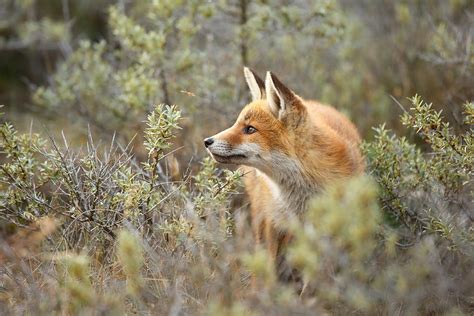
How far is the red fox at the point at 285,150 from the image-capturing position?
5340 mm

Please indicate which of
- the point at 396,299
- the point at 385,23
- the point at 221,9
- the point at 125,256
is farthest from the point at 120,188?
the point at 385,23

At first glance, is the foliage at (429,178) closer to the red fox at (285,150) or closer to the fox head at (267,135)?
the red fox at (285,150)

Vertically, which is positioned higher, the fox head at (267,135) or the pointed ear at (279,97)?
the pointed ear at (279,97)

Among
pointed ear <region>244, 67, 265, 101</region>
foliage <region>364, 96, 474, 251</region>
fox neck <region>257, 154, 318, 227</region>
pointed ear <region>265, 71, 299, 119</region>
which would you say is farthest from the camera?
pointed ear <region>244, 67, 265, 101</region>

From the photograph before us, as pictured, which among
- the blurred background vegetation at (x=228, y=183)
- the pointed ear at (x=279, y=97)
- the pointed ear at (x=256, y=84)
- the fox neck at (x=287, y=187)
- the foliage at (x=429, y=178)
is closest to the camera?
the blurred background vegetation at (x=228, y=183)

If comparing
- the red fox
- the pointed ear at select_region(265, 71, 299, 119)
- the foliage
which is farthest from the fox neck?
the foliage

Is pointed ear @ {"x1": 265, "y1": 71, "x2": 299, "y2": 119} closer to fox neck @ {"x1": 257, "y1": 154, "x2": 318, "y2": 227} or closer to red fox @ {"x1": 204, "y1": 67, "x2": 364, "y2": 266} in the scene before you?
red fox @ {"x1": 204, "y1": 67, "x2": 364, "y2": 266}

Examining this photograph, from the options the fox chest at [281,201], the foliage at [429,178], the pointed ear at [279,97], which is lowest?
the fox chest at [281,201]

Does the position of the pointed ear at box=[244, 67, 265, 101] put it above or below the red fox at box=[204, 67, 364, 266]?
above

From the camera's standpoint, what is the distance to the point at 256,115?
5516 millimetres

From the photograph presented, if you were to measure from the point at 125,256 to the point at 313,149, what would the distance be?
2.34m

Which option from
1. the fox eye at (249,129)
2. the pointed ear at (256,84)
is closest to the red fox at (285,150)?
the fox eye at (249,129)

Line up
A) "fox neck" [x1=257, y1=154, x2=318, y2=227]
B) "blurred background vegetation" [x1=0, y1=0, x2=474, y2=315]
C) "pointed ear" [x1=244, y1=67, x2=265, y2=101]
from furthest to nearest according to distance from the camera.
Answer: "pointed ear" [x1=244, y1=67, x2=265, y2=101] < "fox neck" [x1=257, y1=154, x2=318, y2=227] < "blurred background vegetation" [x1=0, y1=0, x2=474, y2=315]

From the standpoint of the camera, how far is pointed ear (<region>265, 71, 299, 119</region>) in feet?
17.3
